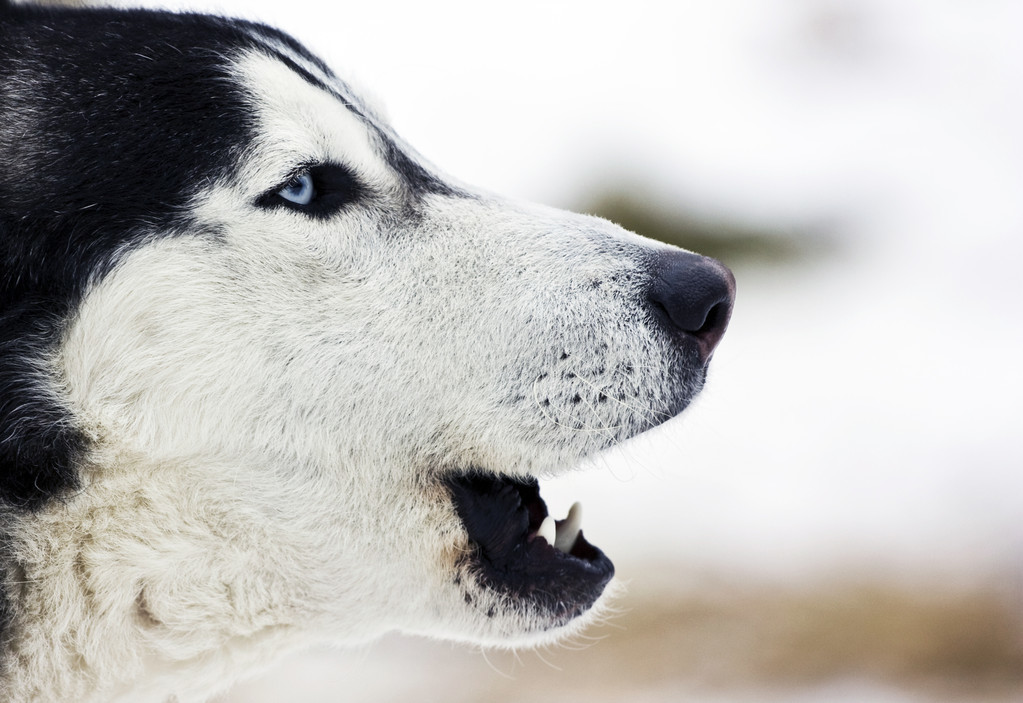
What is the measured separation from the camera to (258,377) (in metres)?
2.09

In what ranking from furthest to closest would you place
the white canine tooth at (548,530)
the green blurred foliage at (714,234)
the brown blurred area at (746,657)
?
the green blurred foliage at (714,234) → the brown blurred area at (746,657) → the white canine tooth at (548,530)

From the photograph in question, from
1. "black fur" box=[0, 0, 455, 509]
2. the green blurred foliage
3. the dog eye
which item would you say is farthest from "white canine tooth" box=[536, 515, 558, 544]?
the green blurred foliage

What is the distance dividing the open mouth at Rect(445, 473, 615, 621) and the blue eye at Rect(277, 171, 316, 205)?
2.45 ft

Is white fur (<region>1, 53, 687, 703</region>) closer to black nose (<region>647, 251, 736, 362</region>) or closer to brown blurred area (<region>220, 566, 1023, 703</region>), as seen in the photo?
black nose (<region>647, 251, 736, 362</region>)

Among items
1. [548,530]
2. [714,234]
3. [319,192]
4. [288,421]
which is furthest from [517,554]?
[714,234]

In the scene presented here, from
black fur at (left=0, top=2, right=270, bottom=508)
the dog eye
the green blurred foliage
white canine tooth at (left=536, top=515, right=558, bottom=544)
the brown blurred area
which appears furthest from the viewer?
the green blurred foliage

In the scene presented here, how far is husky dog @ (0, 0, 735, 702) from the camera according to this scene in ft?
6.60

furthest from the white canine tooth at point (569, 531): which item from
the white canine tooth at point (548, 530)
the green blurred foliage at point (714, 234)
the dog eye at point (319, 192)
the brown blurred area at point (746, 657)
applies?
the green blurred foliage at point (714, 234)

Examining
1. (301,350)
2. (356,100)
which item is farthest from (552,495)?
(301,350)

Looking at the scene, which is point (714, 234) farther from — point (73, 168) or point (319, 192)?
point (73, 168)

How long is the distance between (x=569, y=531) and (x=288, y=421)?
77cm

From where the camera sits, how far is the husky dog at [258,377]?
201 cm

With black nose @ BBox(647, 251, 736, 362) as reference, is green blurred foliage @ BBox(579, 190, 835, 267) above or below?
above

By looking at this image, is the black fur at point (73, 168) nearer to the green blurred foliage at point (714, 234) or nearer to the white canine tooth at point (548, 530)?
the white canine tooth at point (548, 530)
